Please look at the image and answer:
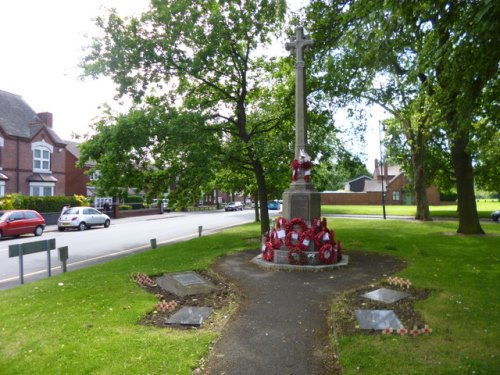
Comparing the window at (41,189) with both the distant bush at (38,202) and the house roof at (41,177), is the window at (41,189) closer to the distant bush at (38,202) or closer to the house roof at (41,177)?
the house roof at (41,177)

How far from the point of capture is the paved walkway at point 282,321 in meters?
4.39

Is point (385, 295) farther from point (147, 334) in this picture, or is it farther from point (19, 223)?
point (19, 223)

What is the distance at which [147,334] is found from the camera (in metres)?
5.25

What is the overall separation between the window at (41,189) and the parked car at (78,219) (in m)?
10.8

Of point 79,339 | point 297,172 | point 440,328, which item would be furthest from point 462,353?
point 297,172

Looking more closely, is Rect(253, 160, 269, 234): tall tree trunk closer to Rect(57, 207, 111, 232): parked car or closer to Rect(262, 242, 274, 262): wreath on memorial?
Rect(262, 242, 274, 262): wreath on memorial

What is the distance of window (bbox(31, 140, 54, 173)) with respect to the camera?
35.8m

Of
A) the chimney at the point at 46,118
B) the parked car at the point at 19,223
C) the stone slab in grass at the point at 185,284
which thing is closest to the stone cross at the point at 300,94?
the stone slab in grass at the point at 185,284

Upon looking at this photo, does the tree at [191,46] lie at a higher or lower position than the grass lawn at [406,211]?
higher

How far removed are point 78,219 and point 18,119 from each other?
16790 mm

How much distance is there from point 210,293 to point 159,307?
124 centimetres

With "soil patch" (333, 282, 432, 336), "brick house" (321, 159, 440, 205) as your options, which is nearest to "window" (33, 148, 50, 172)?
"soil patch" (333, 282, 432, 336)

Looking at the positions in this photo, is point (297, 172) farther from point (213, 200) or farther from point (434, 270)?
point (213, 200)

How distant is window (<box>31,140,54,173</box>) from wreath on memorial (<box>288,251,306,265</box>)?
3399 cm
